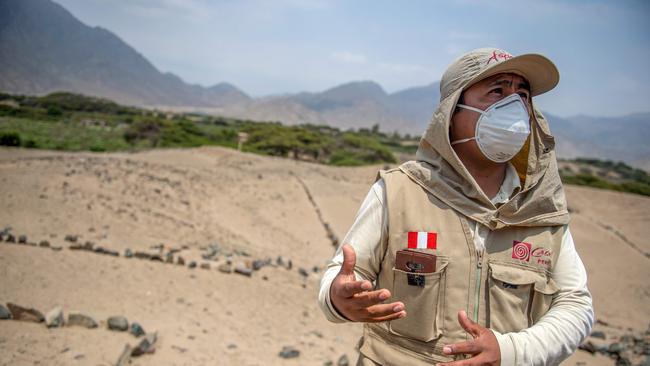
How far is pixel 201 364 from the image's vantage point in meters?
3.89

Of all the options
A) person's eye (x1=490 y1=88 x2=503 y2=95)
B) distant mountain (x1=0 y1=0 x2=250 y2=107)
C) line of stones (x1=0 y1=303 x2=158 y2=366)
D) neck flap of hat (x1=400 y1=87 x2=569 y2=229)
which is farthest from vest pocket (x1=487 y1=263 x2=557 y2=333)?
distant mountain (x1=0 y1=0 x2=250 y2=107)

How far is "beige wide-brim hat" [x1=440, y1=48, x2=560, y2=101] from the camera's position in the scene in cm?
152

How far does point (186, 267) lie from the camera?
20.0ft

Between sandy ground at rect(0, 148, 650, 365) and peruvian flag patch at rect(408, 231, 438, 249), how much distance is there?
3.12 meters

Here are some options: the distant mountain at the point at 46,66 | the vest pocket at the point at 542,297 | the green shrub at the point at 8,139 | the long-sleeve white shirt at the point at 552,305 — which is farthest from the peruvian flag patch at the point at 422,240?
the distant mountain at the point at 46,66

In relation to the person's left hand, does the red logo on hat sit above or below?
above

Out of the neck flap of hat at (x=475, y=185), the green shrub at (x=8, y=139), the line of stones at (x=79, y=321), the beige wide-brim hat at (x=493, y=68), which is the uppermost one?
the beige wide-brim hat at (x=493, y=68)

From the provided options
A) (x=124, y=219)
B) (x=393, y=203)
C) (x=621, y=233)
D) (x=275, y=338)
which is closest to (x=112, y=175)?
(x=124, y=219)

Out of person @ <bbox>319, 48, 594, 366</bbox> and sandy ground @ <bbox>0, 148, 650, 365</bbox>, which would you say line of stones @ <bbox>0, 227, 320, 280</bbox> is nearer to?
sandy ground @ <bbox>0, 148, 650, 365</bbox>

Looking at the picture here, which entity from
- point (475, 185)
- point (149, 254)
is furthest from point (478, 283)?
point (149, 254)

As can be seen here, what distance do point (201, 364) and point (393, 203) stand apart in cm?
311

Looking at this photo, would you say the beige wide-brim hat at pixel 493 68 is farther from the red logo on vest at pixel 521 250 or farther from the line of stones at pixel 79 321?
the line of stones at pixel 79 321

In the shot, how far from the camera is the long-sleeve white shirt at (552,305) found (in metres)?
1.33

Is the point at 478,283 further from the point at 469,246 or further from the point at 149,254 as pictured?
the point at 149,254
